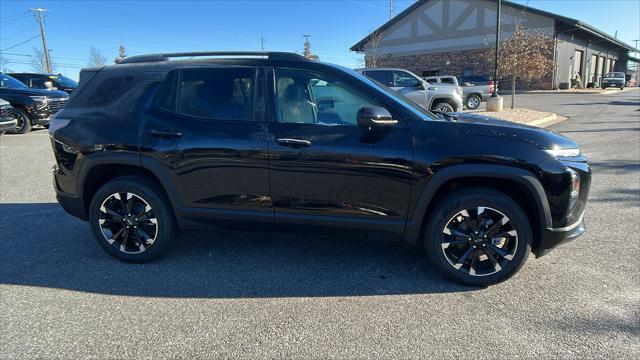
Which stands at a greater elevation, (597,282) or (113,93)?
(113,93)

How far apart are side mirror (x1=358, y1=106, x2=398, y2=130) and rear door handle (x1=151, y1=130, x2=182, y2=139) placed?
161cm

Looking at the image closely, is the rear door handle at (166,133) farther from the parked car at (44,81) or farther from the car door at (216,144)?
the parked car at (44,81)

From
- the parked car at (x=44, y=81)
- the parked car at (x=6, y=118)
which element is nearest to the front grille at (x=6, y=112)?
the parked car at (x=6, y=118)

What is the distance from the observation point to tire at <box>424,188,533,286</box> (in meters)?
3.22

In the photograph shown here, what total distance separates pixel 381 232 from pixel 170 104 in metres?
2.22

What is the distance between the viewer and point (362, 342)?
266 centimetres

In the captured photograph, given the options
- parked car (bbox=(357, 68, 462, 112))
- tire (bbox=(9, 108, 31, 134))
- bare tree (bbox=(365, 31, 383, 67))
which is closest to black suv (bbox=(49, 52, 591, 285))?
parked car (bbox=(357, 68, 462, 112))

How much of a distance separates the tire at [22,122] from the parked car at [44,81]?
2882 mm

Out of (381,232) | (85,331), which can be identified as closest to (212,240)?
(85,331)

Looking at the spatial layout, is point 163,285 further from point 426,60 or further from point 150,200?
point 426,60

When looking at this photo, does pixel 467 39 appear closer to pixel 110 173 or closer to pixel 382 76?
pixel 382 76

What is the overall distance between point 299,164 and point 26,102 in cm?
1307

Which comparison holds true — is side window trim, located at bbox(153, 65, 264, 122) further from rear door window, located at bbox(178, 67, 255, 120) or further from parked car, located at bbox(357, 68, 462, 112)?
parked car, located at bbox(357, 68, 462, 112)

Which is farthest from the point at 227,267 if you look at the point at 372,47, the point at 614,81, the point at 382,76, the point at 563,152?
the point at 614,81
